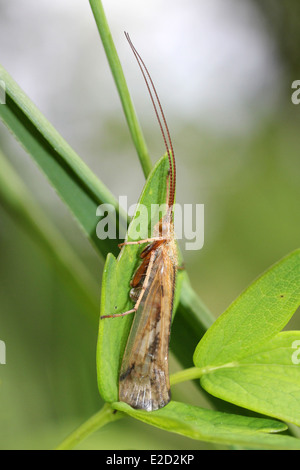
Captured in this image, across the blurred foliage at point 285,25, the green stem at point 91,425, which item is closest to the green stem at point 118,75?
the green stem at point 91,425

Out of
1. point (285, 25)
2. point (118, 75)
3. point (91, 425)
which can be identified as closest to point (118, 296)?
point (91, 425)

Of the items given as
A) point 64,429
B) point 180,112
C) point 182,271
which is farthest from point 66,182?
point 180,112

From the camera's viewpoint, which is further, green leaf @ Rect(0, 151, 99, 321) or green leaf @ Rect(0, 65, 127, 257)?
green leaf @ Rect(0, 151, 99, 321)

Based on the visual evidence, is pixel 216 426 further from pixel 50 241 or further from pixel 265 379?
pixel 50 241

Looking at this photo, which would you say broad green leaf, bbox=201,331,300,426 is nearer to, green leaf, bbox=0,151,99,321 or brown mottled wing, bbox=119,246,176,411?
brown mottled wing, bbox=119,246,176,411

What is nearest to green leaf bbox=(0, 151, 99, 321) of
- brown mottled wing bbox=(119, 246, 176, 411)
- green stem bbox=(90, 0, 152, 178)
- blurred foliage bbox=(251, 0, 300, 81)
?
brown mottled wing bbox=(119, 246, 176, 411)

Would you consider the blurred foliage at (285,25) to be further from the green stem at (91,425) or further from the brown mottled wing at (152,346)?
the green stem at (91,425)
